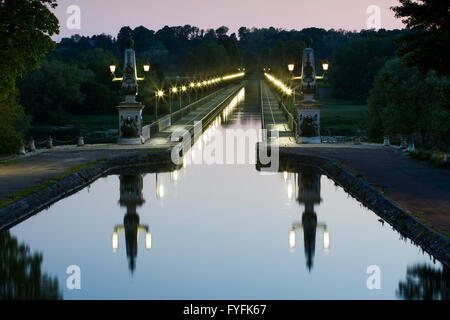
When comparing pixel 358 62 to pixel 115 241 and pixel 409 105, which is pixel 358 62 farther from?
pixel 115 241

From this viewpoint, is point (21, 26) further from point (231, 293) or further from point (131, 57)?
point (231, 293)

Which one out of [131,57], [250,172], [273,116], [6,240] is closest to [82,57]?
[273,116]

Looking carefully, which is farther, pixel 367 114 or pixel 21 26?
pixel 367 114

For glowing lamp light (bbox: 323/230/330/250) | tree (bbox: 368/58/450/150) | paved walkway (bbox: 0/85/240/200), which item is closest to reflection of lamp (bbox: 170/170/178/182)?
paved walkway (bbox: 0/85/240/200)

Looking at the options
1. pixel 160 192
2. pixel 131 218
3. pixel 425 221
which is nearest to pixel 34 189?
pixel 131 218

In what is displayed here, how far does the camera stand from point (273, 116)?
233 ft

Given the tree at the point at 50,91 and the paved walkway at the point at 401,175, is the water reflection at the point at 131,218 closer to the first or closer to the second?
the paved walkway at the point at 401,175

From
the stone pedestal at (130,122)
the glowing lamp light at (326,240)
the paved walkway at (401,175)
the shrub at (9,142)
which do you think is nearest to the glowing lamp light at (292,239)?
the glowing lamp light at (326,240)

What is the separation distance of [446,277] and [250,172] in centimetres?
2060

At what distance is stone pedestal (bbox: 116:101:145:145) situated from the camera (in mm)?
43781

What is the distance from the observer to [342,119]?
101312mm

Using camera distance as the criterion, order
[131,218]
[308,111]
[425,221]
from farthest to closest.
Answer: [308,111] < [131,218] < [425,221]

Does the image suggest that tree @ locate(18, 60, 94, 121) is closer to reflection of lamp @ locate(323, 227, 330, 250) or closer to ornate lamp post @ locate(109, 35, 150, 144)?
ornate lamp post @ locate(109, 35, 150, 144)

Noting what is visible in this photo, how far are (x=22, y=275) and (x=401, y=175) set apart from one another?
17.1m
